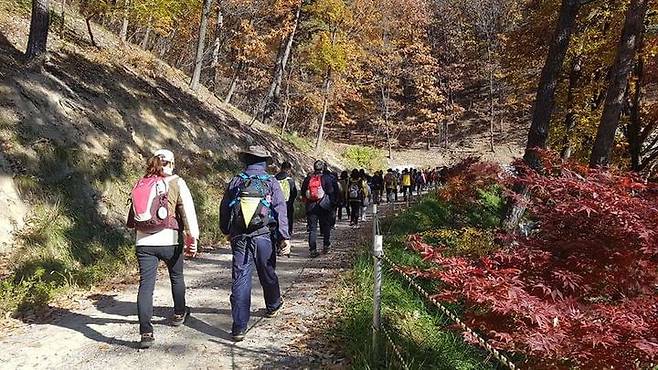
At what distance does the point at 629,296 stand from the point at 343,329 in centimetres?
258

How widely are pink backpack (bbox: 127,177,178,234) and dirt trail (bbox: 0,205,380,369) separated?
1216 mm

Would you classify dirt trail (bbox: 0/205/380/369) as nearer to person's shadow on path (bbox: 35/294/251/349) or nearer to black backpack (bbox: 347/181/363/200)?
person's shadow on path (bbox: 35/294/251/349)

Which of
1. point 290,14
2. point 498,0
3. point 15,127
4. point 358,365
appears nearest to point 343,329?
point 358,365

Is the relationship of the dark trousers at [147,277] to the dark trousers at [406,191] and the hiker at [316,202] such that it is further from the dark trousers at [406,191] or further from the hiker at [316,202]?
the dark trousers at [406,191]

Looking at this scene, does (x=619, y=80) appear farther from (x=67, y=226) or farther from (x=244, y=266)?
(x=67, y=226)

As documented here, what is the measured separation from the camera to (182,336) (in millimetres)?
5234

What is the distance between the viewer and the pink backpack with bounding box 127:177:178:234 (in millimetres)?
4777

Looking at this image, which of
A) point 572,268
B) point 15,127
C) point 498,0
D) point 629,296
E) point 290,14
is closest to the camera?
point 629,296

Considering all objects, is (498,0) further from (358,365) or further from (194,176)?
(358,365)

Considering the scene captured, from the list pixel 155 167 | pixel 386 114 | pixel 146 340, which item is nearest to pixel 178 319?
pixel 146 340

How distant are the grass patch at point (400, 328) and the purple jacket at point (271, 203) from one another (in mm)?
1160

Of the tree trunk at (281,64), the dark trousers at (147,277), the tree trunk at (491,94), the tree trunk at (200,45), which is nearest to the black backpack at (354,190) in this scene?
the dark trousers at (147,277)

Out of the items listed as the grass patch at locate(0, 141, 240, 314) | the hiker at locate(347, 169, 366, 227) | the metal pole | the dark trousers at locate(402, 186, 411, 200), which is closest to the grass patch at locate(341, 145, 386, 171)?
the dark trousers at locate(402, 186, 411, 200)

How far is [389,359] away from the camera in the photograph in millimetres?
4285
